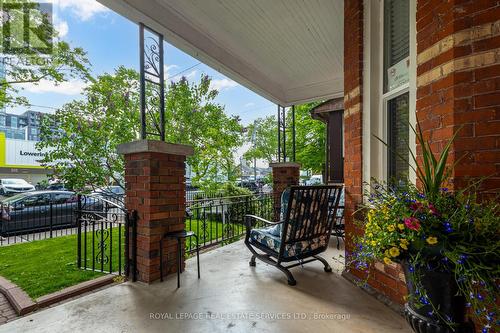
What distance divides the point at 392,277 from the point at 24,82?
757 cm

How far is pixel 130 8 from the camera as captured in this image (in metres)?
2.55

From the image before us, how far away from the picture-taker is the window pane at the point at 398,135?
2150 millimetres

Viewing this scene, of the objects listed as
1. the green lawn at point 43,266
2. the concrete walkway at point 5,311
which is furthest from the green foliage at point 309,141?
the concrete walkway at point 5,311

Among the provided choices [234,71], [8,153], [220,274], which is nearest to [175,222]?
[220,274]

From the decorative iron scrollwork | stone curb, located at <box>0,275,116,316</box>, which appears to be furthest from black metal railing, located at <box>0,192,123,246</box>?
the decorative iron scrollwork

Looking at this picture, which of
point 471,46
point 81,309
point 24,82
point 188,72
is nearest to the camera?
point 471,46

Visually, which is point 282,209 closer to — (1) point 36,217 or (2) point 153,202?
(2) point 153,202

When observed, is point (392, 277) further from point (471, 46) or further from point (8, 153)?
point (8, 153)

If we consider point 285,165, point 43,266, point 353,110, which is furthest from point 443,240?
point 43,266

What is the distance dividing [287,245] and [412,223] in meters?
1.67

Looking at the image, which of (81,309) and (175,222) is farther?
(175,222)

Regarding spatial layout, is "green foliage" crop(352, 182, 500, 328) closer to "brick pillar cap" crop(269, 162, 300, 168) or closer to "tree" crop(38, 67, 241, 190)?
"brick pillar cap" crop(269, 162, 300, 168)

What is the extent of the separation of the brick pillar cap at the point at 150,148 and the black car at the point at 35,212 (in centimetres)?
428

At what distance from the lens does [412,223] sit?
3.72ft
